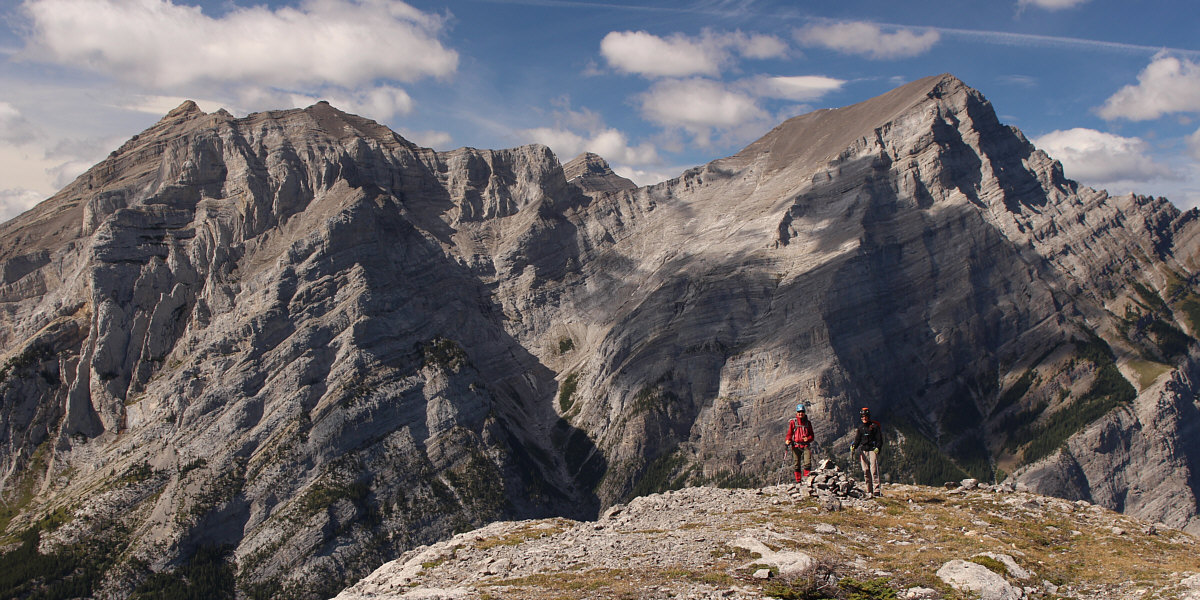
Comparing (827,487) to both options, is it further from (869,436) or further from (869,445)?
(869,436)

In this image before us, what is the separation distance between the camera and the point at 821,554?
4312cm

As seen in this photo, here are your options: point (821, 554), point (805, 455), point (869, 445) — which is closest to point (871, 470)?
point (869, 445)

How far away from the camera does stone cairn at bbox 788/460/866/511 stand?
184ft

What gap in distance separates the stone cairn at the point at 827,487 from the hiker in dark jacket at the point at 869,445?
3.24 feet

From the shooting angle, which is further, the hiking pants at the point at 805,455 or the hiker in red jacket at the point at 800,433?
the hiking pants at the point at 805,455

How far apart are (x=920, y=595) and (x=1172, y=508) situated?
686 ft

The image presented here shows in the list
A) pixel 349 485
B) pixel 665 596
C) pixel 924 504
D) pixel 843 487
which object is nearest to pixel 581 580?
pixel 665 596

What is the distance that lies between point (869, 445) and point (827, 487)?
687 centimetres

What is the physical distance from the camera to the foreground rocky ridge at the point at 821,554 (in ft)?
131

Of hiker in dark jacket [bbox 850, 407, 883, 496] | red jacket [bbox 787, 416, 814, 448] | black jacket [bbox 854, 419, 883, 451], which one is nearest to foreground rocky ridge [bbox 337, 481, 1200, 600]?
hiker in dark jacket [bbox 850, 407, 883, 496]

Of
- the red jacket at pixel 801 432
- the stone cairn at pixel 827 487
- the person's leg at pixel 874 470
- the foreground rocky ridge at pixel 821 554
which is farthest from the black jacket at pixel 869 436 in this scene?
the stone cairn at pixel 827 487

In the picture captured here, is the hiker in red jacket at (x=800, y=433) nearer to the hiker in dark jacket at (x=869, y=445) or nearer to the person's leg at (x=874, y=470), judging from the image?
the hiker in dark jacket at (x=869, y=445)

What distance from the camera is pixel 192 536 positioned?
165750 millimetres

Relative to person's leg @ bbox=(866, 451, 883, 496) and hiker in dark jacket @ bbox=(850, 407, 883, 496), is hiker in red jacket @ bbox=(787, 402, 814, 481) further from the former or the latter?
person's leg @ bbox=(866, 451, 883, 496)
